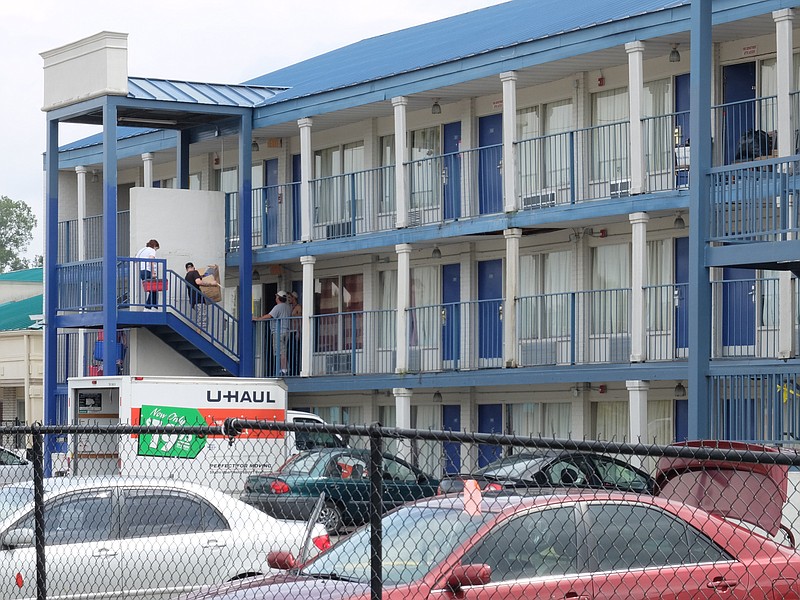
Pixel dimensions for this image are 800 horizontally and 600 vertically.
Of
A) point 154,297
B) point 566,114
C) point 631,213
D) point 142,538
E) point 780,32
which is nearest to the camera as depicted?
point 142,538

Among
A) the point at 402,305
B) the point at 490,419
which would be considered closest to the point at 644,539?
the point at 402,305

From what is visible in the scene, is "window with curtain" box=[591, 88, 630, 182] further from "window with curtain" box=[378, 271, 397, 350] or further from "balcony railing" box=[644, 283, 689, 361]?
"window with curtain" box=[378, 271, 397, 350]

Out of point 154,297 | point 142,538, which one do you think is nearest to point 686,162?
point 154,297

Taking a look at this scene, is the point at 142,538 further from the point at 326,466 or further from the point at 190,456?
the point at 190,456

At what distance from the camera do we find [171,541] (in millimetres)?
11797

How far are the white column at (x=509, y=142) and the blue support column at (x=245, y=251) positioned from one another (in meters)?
6.80

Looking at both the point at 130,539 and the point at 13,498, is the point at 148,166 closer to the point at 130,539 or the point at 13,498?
the point at 13,498

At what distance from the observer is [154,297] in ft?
95.3

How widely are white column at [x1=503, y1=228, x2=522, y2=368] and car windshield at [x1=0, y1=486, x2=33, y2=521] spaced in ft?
45.6

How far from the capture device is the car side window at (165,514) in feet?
38.7

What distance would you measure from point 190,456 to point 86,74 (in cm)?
989

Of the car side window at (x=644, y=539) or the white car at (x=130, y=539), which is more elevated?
the car side window at (x=644, y=539)

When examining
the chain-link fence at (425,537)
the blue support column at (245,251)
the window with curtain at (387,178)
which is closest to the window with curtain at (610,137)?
the window with curtain at (387,178)

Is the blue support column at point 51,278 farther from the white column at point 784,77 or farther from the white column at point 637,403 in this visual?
the white column at point 784,77
